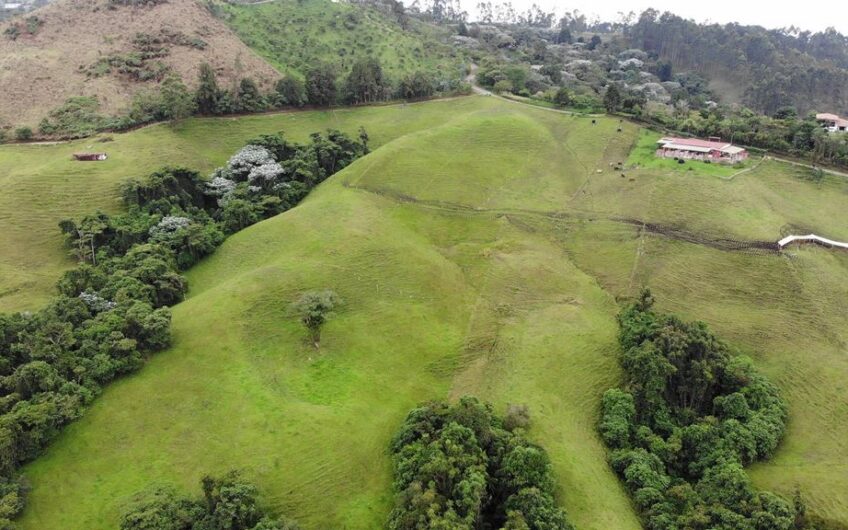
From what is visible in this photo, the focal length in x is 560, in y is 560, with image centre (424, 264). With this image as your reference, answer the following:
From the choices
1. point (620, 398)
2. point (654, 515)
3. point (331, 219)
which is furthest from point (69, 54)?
point (654, 515)

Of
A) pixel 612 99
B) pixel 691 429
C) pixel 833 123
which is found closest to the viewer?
pixel 691 429

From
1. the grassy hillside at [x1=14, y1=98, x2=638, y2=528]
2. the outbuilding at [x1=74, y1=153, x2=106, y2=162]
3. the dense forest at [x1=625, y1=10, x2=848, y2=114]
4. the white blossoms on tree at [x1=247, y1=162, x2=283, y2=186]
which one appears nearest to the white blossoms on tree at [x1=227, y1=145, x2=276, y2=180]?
the white blossoms on tree at [x1=247, y1=162, x2=283, y2=186]

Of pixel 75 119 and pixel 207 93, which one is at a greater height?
pixel 207 93

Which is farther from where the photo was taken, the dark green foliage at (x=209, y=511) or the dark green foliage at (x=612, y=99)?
the dark green foliage at (x=612, y=99)

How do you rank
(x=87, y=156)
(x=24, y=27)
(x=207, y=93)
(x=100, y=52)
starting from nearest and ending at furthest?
(x=87, y=156)
(x=207, y=93)
(x=100, y=52)
(x=24, y=27)

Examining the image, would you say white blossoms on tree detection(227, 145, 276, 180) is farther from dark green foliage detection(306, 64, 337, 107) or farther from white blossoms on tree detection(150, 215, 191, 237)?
dark green foliage detection(306, 64, 337, 107)

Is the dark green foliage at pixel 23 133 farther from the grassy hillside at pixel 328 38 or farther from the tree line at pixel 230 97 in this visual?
the grassy hillside at pixel 328 38

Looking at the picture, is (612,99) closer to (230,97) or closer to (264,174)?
(264,174)

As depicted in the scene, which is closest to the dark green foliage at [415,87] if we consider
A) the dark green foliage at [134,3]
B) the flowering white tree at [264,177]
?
the flowering white tree at [264,177]

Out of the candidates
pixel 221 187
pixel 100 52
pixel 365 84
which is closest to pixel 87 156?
pixel 221 187
